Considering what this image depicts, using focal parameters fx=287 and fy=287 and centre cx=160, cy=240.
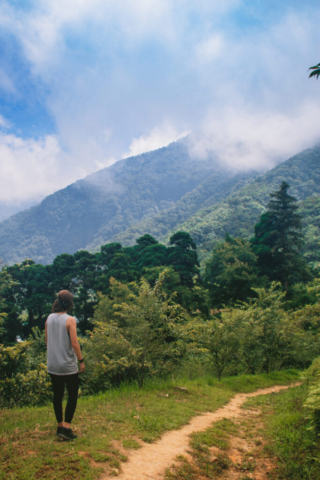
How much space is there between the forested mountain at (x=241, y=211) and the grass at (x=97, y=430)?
43759mm

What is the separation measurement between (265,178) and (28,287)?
360 feet

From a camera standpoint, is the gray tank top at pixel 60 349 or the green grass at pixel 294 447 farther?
the gray tank top at pixel 60 349

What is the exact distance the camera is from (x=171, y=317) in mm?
10312

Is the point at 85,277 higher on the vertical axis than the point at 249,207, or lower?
lower

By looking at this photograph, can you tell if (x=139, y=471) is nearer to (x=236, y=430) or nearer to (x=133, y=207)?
(x=236, y=430)

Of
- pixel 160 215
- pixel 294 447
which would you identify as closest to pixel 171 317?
pixel 294 447

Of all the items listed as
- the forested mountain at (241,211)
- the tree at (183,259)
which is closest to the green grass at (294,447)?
the tree at (183,259)

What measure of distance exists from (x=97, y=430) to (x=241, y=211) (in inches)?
3368

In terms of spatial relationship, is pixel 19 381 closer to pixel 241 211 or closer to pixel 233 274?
pixel 233 274

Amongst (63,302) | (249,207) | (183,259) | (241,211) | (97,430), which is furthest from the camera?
(249,207)

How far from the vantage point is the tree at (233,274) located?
25.5 meters

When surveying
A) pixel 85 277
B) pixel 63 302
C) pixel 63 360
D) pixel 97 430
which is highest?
pixel 85 277

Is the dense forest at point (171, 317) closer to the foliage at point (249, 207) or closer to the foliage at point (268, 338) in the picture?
the foliage at point (268, 338)

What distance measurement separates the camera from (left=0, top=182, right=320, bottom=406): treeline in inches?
294
